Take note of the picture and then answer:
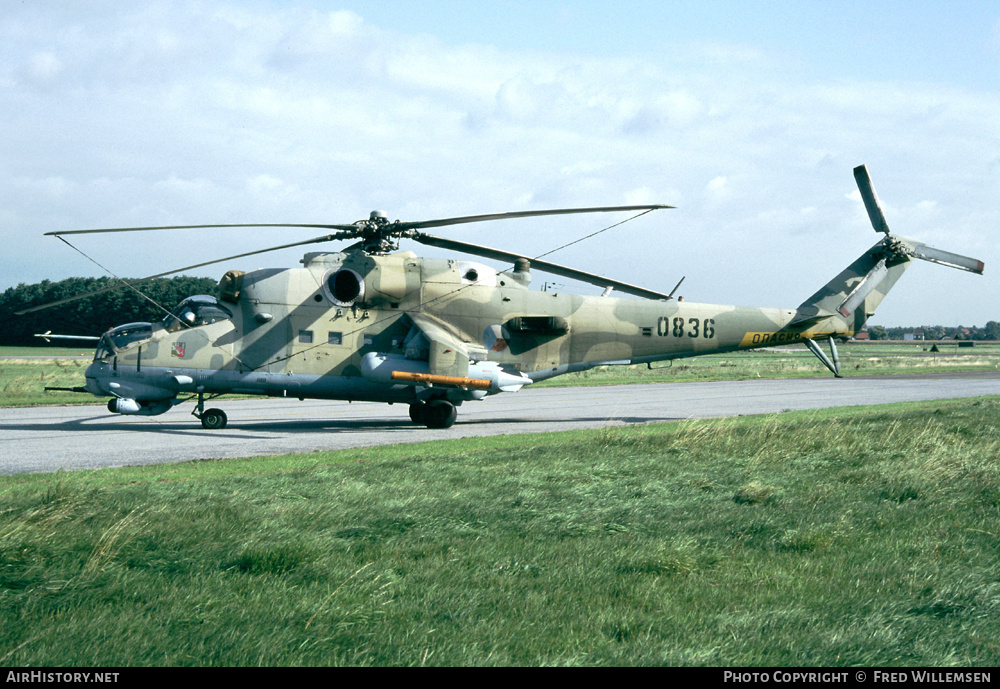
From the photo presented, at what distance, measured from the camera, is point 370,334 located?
19344 millimetres

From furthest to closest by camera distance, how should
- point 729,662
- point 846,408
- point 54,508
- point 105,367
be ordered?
point 846,408 < point 105,367 < point 54,508 < point 729,662

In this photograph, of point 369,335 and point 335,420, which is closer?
point 369,335

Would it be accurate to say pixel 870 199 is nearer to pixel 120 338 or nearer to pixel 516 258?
pixel 516 258

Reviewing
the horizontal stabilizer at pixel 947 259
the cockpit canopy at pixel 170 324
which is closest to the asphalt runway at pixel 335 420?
the cockpit canopy at pixel 170 324

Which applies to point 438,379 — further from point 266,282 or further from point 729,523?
point 729,523

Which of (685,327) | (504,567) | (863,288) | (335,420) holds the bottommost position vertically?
A: (335,420)

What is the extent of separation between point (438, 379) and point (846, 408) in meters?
13.4

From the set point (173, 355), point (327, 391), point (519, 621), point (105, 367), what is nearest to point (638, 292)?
point (327, 391)

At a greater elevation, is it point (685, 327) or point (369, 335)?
point (685, 327)

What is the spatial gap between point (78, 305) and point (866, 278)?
8844cm

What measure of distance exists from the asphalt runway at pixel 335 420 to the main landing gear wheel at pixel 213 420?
0.59 feet

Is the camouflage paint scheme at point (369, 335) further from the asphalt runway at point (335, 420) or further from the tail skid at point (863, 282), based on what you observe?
the tail skid at point (863, 282)

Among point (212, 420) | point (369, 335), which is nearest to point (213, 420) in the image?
point (212, 420)

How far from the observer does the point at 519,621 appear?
16.6 feet
